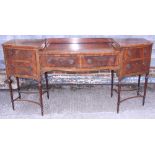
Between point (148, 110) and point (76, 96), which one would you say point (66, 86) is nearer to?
point (76, 96)

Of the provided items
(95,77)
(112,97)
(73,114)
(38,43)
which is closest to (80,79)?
(95,77)

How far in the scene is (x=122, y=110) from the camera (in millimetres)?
3152

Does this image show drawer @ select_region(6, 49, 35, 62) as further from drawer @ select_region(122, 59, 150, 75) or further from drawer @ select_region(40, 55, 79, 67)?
drawer @ select_region(122, 59, 150, 75)

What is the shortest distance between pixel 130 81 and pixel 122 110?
845 mm

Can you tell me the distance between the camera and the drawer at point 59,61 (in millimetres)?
2641

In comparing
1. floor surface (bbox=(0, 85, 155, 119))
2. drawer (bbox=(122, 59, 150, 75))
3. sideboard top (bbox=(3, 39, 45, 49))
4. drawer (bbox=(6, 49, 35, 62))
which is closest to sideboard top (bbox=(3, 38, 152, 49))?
sideboard top (bbox=(3, 39, 45, 49))

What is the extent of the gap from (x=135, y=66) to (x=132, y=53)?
183mm

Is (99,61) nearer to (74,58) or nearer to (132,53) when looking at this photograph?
(74,58)

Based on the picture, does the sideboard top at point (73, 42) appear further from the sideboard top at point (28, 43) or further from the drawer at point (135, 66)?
the drawer at point (135, 66)

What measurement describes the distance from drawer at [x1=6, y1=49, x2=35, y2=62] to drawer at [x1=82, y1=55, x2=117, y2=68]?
1.99 feet

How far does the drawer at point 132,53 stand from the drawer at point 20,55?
1065 mm

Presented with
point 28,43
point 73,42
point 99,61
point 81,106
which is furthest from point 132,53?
point 28,43

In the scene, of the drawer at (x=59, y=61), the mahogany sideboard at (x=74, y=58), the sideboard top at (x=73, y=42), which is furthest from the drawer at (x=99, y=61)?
the sideboard top at (x=73, y=42)

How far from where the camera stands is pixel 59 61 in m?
2.66
